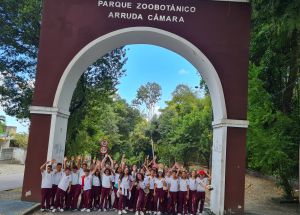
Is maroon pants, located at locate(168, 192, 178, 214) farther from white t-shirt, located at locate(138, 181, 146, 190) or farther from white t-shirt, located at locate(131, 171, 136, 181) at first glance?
white t-shirt, located at locate(131, 171, 136, 181)

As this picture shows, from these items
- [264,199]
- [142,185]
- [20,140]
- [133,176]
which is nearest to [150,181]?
[142,185]

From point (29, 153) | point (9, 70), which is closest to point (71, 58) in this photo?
point (29, 153)

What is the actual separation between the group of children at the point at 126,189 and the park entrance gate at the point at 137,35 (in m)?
0.89

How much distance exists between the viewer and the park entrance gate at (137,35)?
38.7 ft

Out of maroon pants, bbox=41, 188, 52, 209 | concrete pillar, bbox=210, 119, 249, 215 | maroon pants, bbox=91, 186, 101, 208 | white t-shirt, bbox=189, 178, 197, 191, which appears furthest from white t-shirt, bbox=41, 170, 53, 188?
concrete pillar, bbox=210, 119, 249, 215

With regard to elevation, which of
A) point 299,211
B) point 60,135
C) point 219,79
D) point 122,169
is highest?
point 219,79

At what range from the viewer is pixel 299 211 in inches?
534

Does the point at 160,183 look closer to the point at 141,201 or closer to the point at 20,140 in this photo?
the point at 141,201

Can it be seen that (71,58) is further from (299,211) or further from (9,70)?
(299,211)

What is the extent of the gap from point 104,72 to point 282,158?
10848 mm

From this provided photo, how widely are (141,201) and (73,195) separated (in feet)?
6.77

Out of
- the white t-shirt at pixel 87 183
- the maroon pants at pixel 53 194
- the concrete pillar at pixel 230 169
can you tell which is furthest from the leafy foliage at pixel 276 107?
the maroon pants at pixel 53 194

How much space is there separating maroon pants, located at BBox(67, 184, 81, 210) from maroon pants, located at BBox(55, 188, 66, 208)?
0.72 feet

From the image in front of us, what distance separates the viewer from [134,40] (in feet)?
42.5
